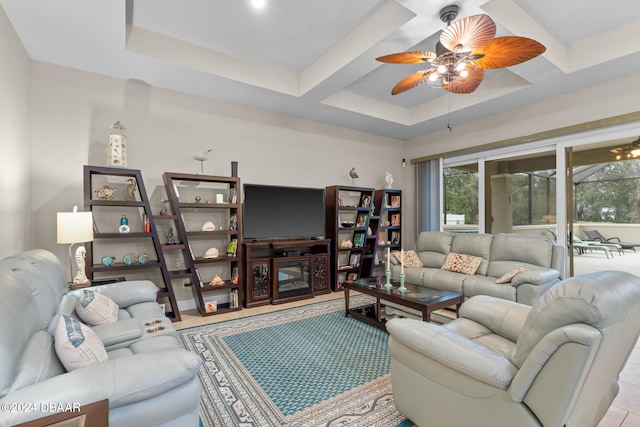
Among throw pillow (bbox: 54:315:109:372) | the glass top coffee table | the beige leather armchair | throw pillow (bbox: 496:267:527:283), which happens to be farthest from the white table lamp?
throw pillow (bbox: 496:267:527:283)

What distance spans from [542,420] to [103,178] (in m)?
4.27

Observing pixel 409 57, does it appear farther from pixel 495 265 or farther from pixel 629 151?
pixel 629 151

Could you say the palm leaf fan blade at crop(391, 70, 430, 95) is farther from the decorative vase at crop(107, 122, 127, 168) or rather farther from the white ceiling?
the decorative vase at crop(107, 122, 127, 168)

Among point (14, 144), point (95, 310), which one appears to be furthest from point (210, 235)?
point (14, 144)

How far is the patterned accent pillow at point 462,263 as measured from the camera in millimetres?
3936

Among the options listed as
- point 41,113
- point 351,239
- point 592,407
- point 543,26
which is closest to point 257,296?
point 351,239

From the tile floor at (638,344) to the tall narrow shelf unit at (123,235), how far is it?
0.40m

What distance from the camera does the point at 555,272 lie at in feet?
10.8

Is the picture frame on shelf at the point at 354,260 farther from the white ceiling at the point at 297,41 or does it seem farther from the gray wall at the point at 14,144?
the gray wall at the point at 14,144

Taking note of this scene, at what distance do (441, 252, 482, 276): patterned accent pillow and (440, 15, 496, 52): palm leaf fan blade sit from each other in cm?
277

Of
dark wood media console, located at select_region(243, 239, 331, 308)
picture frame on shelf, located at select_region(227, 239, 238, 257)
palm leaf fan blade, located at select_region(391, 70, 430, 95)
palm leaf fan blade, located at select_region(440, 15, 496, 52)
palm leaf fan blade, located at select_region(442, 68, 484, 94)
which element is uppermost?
palm leaf fan blade, located at select_region(391, 70, 430, 95)

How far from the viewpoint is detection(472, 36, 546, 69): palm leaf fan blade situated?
6.51ft

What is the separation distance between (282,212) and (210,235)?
3.43 feet

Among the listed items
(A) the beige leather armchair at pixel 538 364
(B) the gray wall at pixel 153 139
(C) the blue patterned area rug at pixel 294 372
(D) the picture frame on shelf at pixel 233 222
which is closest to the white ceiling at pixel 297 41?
(B) the gray wall at pixel 153 139
